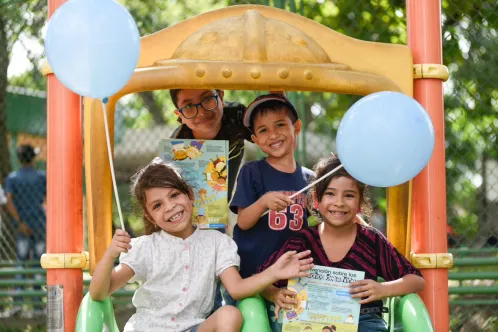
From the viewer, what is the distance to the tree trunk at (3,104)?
21.2 ft

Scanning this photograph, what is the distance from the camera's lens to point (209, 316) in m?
3.04

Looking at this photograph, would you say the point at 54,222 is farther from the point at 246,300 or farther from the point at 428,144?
the point at 428,144

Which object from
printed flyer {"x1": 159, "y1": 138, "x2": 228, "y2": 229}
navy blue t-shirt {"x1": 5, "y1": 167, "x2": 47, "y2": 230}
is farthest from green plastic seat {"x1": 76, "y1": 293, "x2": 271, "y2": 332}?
navy blue t-shirt {"x1": 5, "y1": 167, "x2": 47, "y2": 230}

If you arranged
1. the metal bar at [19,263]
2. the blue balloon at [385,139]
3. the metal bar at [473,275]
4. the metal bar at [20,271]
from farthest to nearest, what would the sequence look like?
the metal bar at [19,263] < the metal bar at [20,271] < the metal bar at [473,275] < the blue balloon at [385,139]

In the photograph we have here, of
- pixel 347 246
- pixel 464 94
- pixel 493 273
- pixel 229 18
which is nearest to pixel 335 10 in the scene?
pixel 464 94

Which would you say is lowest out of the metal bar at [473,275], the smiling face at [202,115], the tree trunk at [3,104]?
the metal bar at [473,275]

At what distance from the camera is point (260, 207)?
10.3 ft

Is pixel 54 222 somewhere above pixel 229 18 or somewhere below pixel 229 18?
below

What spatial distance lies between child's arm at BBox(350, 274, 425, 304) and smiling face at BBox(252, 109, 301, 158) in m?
0.69

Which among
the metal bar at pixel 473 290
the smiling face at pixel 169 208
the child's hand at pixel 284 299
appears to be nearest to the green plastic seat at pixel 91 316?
the smiling face at pixel 169 208

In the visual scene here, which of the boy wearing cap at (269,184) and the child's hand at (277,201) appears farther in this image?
the boy wearing cap at (269,184)

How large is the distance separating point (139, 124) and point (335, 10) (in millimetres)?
3286

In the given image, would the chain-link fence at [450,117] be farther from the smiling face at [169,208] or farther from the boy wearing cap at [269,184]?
the smiling face at [169,208]

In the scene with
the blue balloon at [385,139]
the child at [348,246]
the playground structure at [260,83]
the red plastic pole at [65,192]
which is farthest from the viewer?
the red plastic pole at [65,192]
